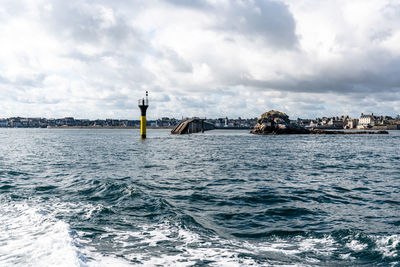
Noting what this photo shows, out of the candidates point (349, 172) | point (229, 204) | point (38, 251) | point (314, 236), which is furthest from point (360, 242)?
point (349, 172)

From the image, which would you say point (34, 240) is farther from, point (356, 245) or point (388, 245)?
point (388, 245)

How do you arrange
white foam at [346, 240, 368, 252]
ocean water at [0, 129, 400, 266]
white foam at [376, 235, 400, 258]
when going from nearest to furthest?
ocean water at [0, 129, 400, 266] < white foam at [376, 235, 400, 258] < white foam at [346, 240, 368, 252]

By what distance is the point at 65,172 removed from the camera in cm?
2256

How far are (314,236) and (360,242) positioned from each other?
1.17 metres

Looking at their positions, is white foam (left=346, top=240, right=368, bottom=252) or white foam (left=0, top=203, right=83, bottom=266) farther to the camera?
white foam (left=346, top=240, right=368, bottom=252)

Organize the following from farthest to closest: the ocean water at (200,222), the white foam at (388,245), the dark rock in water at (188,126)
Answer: the dark rock in water at (188,126), the white foam at (388,245), the ocean water at (200,222)

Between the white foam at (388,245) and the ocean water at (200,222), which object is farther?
the white foam at (388,245)

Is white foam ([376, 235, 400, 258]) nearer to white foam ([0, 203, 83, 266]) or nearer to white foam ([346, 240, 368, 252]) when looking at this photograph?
white foam ([346, 240, 368, 252])

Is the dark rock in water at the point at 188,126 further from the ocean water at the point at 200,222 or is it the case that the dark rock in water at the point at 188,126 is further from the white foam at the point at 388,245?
the white foam at the point at 388,245

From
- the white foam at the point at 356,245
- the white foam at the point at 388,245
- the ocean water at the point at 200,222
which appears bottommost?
the ocean water at the point at 200,222

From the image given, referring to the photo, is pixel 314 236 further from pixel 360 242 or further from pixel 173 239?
pixel 173 239

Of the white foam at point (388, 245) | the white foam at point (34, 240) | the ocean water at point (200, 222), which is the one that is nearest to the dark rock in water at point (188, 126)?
the ocean water at point (200, 222)

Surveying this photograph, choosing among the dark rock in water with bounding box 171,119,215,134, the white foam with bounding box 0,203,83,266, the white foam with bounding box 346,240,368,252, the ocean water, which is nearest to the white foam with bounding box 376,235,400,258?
the ocean water

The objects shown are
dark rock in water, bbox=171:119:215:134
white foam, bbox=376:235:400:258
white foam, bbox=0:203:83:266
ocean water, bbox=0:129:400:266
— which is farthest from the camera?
dark rock in water, bbox=171:119:215:134
